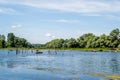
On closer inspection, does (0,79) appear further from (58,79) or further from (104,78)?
(104,78)

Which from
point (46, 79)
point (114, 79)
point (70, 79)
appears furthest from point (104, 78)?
point (46, 79)

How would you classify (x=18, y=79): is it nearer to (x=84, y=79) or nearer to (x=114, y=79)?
(x=84, y=79)

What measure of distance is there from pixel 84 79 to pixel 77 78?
1521 millimetres

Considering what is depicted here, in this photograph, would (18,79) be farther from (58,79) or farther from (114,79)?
(114,79)

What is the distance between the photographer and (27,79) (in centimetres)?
5547

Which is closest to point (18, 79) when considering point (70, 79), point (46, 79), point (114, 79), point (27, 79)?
point (27, 79)

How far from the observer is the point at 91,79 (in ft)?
183

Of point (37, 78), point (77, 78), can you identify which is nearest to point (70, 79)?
point (77, 78)

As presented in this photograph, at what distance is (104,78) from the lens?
56.9 meters

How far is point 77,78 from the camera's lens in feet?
186

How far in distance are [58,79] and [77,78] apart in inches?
152

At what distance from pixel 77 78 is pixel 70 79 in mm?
2042

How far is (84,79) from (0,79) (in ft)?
51.0

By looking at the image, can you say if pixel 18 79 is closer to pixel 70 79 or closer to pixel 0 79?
pixel 0 79
